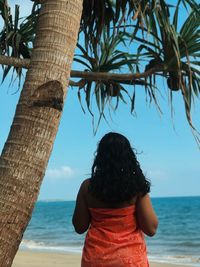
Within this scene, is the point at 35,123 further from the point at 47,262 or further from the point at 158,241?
the point at 158,241

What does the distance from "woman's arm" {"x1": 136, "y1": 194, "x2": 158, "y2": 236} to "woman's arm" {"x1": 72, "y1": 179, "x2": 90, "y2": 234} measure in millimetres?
298

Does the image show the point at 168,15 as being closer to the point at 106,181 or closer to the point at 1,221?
the point at 106,181

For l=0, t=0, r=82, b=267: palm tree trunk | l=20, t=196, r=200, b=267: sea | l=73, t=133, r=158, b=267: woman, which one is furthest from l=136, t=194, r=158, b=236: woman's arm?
l=20, t=196, r=200, b=267: sea

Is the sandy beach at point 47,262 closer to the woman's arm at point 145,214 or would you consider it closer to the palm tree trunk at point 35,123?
the woman's arm at point 145,214

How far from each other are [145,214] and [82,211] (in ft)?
1.19

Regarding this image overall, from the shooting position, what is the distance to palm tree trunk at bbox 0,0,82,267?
8.66 feet

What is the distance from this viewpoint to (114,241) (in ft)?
10.7

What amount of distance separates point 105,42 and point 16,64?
1.48 meters

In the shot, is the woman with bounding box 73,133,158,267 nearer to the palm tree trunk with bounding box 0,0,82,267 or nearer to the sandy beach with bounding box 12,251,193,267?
the palm tree trunk with bounding box 0,0,82,267

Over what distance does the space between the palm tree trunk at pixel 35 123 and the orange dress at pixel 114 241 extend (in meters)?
0.68

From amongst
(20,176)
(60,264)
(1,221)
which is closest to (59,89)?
(20,176)

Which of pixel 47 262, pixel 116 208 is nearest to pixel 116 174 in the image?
pixel 116 208

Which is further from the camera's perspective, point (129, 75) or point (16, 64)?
point (129, 75)

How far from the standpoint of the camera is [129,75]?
5.33 meters
